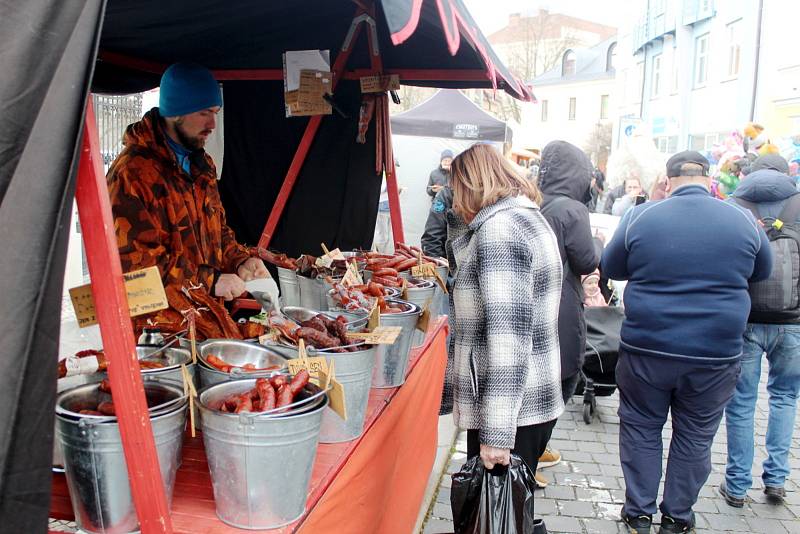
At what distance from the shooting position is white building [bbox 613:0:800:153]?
16.4m

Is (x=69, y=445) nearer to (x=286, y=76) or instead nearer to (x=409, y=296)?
(x=409, y=296)

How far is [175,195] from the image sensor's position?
2881 mm

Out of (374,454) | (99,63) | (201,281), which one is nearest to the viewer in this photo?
(374,454)

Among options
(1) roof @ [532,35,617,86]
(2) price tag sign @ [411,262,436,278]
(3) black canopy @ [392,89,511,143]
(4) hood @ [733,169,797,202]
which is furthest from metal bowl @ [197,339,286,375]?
(1) roof @ [532,35,617,86]

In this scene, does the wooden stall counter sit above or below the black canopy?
below

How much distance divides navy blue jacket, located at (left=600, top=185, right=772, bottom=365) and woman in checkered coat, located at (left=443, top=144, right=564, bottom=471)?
1.00 m

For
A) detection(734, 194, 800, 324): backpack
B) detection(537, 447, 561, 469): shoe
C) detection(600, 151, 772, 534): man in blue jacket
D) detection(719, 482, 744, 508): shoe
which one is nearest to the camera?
detection(600, 151, 772, 534): man in blue jacket

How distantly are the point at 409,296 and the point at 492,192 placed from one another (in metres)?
0.72

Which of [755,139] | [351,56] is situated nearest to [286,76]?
[351,56]

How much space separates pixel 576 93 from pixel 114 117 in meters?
45.7

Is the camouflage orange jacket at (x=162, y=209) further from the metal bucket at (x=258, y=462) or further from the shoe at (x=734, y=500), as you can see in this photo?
the shoe at (x=734, y=500)

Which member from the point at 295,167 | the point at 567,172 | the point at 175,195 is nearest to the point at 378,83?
the point at 295,167

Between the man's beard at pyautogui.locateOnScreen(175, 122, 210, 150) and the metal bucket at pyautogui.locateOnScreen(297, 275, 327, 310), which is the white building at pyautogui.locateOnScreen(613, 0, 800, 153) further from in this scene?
the man's beard at pyautogui.locateOnScreen(175, 122, 210, 150)

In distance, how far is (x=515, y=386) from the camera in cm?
249
